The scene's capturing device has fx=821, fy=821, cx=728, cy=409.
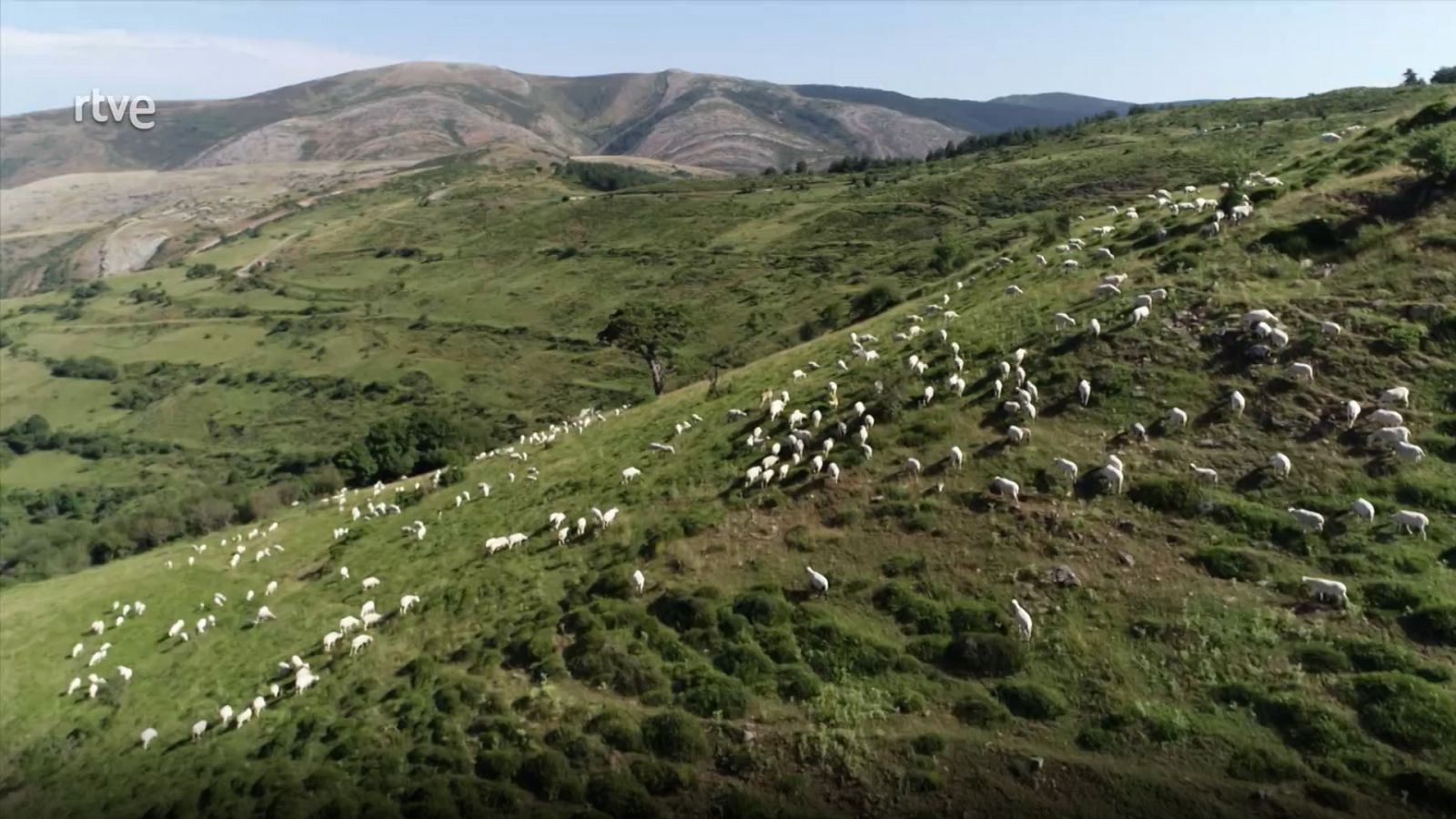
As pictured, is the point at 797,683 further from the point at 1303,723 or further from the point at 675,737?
the point at 1303,723

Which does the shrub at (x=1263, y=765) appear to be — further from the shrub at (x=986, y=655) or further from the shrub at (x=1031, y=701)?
the shrub at (x=986, y=655)

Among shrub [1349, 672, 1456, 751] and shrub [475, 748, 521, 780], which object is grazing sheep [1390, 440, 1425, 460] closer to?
shrub [1349, 672, 1456, 751]

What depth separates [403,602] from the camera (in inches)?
1231

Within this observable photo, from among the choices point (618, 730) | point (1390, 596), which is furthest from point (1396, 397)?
point (618, 730)

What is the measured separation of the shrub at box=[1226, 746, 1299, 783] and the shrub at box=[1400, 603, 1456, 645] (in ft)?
16.2

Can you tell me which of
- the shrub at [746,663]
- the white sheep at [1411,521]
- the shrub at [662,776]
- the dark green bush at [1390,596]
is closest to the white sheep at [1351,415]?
the white sheep at [1411,521]

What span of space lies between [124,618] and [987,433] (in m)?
43.6

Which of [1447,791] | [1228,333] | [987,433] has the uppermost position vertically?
[1228,333]

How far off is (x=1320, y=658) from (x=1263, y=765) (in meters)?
3.34

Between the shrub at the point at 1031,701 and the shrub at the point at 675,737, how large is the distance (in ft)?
23.2

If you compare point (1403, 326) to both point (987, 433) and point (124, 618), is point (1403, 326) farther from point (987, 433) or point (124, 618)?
point (124, 618)

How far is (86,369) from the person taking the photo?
541 feet

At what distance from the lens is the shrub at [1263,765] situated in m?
16.2

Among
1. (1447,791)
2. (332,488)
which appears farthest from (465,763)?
(332,488)
